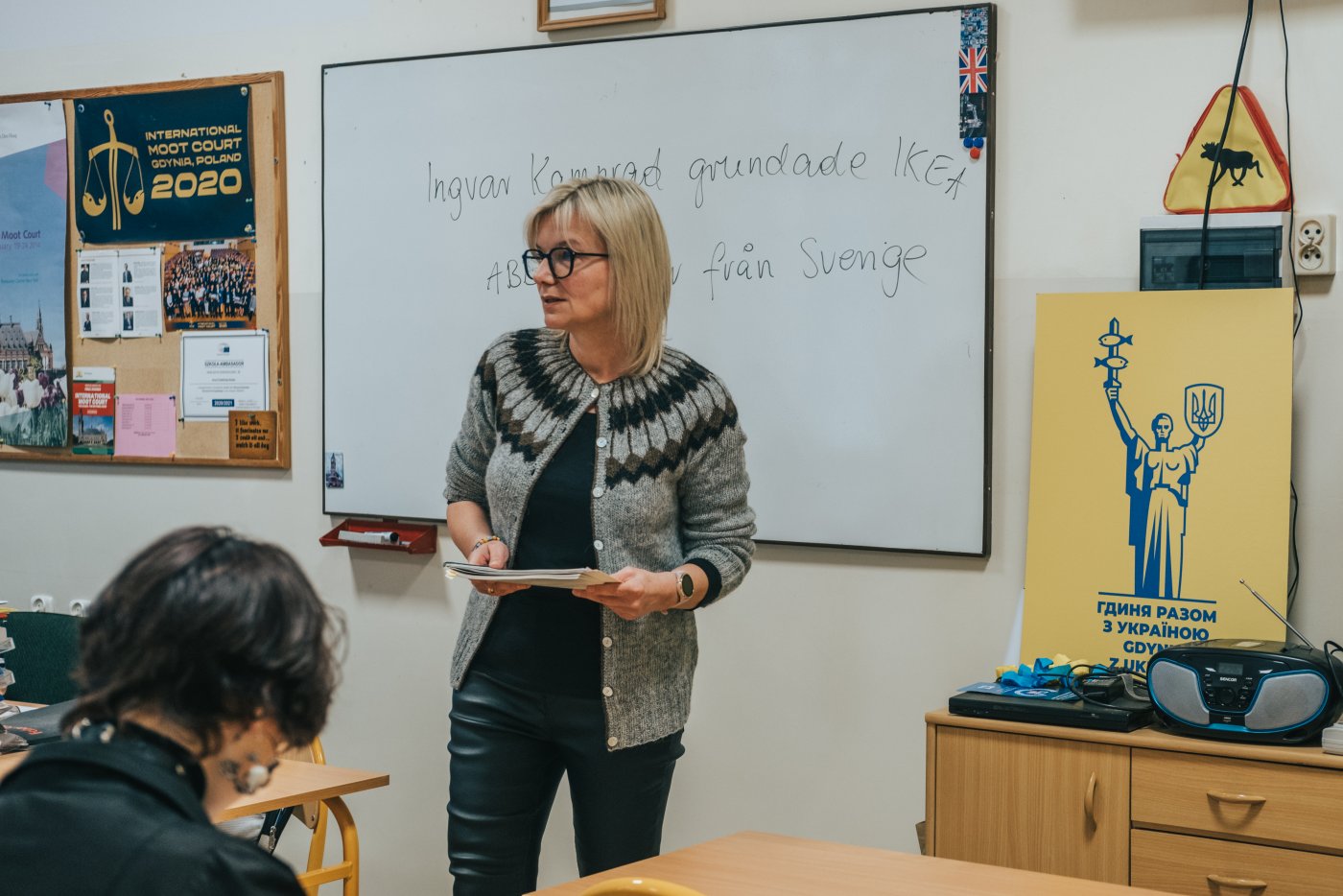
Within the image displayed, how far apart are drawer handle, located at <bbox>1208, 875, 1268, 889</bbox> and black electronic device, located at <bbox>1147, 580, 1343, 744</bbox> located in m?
0.23

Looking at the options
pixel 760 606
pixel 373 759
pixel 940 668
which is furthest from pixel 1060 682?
pixel 373 759

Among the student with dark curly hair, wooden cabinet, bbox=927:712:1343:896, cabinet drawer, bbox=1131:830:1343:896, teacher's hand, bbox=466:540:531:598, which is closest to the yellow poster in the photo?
wooden cabinet, bbox=927:712:1343:896

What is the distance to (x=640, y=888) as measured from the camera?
46.1 inches

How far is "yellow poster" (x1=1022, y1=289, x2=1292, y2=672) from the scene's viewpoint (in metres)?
2.43

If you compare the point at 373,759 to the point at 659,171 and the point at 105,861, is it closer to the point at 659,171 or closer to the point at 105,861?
the point at 659,171

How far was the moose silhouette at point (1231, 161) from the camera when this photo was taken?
2.54 metres

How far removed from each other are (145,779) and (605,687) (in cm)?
124

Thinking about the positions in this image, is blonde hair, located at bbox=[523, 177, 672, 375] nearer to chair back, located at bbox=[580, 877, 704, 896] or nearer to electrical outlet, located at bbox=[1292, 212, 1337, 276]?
chair back, located at bbox=[580, 877, 704, 896]

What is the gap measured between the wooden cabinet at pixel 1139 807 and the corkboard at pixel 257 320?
206 cm

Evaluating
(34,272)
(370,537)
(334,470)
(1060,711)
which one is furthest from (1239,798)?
(34,272)

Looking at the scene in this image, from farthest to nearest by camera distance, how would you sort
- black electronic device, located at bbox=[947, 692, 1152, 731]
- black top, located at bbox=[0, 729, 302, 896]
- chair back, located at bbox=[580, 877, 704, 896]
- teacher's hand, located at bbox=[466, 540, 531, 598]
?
black electronic device, located at bbox=[947, 692, 1152, 731]
teacher's hand, located at bbox=[466, 540, 531, 598]
chair back, located at bbox=[580, 877, 704, 896]
black top, located at bbox=[0, 729, 302, 896]

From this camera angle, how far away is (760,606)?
303 cm

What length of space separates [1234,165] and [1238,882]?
1.37 metres

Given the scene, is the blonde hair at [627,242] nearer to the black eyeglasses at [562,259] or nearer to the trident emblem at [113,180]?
the black eyeglasses at [562,259]
